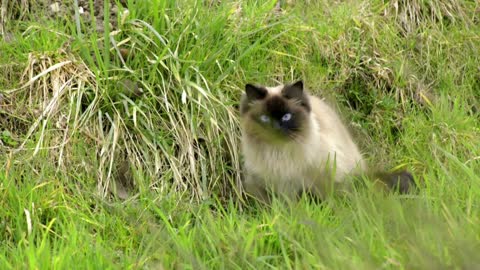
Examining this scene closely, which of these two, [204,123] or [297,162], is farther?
[204,123]

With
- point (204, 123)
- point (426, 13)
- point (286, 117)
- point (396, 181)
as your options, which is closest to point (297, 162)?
point (286, 117)

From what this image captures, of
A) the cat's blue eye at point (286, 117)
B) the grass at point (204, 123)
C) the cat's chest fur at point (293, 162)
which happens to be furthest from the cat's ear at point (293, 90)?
the grass at point (204, 123)

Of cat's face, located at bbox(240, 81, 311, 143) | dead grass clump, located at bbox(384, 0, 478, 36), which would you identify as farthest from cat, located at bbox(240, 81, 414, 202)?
dead grass clump, located at bbox(384, 0, 478, 36)

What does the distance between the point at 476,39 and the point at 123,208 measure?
356 cm

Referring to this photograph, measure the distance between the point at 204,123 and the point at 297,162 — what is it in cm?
74

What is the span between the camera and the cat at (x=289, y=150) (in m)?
4.50

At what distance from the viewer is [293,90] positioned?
179 inches

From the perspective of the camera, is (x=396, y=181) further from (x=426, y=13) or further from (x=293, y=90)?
(x=426, y=13)

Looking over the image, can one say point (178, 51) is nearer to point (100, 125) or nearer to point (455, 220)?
point (100, 125)

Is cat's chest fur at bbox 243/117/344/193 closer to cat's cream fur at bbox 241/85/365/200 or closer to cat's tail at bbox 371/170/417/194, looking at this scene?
cat's cream fur at bbox 241/85/365/200

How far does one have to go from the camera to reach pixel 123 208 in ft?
14.1

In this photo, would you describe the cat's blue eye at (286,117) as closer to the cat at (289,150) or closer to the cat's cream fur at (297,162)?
the cat at (289,150)

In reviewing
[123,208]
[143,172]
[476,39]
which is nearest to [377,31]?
[476,39]

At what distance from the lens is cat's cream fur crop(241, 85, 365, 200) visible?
4.56 metres
